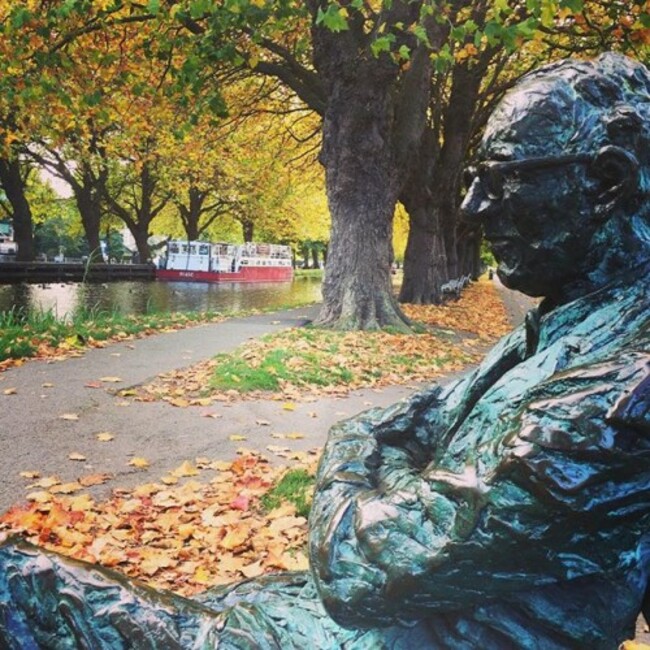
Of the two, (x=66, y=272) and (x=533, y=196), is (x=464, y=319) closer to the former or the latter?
(x=533, y=196)

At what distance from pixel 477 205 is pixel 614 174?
268mm

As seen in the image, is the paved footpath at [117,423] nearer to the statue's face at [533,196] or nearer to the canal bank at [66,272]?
the statue's face at [533,196]

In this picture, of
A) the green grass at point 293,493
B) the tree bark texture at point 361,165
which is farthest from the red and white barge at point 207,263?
the green grass at point 293,493

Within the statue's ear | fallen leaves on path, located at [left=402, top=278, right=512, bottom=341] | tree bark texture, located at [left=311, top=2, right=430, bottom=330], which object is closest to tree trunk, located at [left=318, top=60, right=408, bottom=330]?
tree bark texture, located at [left=311, top=2, right=430, bottom=330]

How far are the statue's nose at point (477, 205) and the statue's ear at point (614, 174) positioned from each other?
19 cm

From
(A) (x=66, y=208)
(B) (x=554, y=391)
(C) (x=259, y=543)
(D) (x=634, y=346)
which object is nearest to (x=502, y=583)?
(B) (x=554, y=391)

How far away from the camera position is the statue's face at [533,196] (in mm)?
1322

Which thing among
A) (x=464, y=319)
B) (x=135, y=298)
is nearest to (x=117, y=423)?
(x=464, y=319)

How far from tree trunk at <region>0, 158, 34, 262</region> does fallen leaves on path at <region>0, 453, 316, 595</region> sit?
3283cm

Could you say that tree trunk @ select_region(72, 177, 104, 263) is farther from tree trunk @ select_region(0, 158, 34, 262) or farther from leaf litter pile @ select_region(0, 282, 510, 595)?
leaf litter pile @ select_region(0, 282, 510, 595)

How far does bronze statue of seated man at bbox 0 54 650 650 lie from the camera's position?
41.6 inches

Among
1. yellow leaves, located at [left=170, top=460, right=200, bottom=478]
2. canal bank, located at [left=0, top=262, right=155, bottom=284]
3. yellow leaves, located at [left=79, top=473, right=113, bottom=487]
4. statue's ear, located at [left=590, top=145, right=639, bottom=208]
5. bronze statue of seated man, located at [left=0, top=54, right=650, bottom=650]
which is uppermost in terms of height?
statue's ear, located at [left=590, top=145, right=639, bottom=208]

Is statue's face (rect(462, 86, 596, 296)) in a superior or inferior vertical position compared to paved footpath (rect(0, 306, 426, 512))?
superior

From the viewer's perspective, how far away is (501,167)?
4.49 feet
